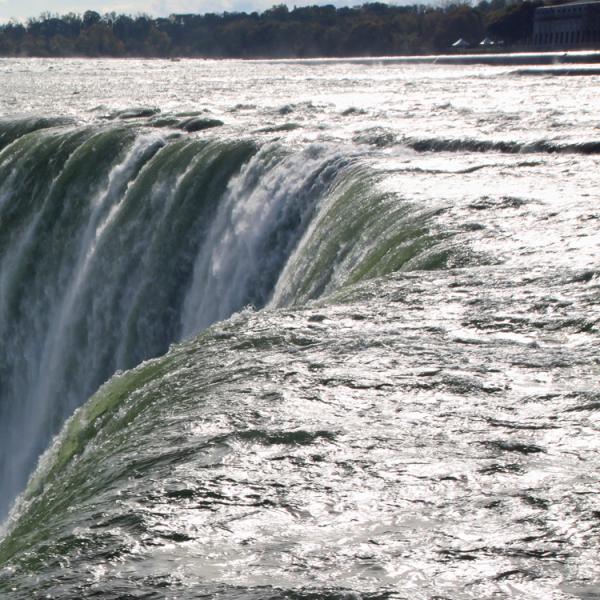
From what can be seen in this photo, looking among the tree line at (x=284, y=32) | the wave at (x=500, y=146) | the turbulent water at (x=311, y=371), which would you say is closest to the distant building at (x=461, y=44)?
the tree line at (x=284, y=32)

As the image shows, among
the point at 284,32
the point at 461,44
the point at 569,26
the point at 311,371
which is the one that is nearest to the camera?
the point at 311,371

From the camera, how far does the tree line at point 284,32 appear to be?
314ft

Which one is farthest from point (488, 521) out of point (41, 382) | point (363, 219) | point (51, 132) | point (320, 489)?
point (51, 132)

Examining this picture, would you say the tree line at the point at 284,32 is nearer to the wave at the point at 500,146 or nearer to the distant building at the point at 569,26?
the distant building at the point at 569,26

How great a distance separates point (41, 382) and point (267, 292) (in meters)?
4.40

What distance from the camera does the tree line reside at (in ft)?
314

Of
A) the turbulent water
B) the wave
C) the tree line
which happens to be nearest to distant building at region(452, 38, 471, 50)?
the tree line

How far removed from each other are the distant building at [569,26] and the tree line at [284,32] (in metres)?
3.77

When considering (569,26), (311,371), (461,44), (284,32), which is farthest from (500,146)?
(284,32)

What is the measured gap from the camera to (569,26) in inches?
2955

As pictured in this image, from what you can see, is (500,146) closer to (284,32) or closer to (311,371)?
(311,371)

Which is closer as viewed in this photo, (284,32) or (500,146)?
(500,146)

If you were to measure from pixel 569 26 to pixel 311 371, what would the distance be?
7196 centimetres

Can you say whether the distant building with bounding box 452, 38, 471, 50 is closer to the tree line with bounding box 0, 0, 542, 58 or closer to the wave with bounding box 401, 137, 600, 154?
the tree line with bounding box 0, 0, 542, 58
